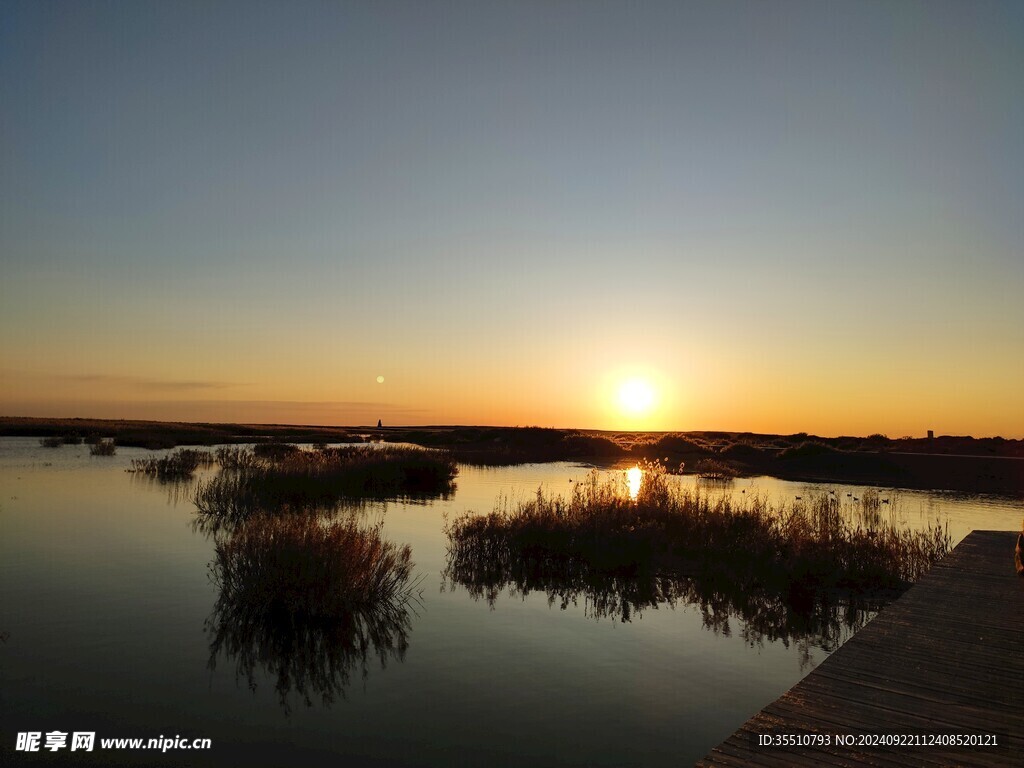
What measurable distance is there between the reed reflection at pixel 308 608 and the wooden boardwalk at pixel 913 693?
17.5 feet

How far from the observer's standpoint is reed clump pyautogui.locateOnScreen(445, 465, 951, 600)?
49.1 feet

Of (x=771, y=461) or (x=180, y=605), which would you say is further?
(x=771, y=461)

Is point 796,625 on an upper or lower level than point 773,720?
lower

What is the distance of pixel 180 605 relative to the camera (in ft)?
41.3

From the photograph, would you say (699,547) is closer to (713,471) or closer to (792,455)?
(713,471)

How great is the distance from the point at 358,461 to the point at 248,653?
22093 mm

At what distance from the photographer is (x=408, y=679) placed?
951 cm

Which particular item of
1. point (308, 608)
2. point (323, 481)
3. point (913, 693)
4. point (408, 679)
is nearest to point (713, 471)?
point (323, 481)

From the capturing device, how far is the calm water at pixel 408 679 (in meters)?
7.68

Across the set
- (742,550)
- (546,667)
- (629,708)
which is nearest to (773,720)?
(629,708)

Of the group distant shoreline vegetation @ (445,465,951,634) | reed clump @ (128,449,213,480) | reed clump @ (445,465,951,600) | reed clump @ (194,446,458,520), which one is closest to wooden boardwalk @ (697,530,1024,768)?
distant shoreline vegetation @ (445,465,951,634)

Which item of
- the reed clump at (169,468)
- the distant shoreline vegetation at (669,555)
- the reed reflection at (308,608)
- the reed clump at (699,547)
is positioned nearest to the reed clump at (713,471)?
the distant shoreline vegetation at (669,555)

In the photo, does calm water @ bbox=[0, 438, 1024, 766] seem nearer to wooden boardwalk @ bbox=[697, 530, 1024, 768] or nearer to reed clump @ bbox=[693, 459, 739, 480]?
wooden boardwalk @ bbox=[697, 530, 1024, 768]

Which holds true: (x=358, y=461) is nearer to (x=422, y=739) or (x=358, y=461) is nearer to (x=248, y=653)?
(x=248, y=653)
